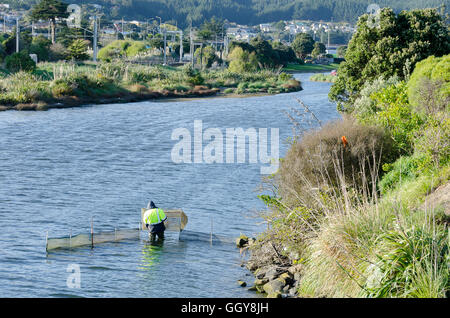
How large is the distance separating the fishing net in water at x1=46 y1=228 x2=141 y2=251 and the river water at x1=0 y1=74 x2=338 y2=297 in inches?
12.0

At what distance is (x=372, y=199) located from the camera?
12789 mm

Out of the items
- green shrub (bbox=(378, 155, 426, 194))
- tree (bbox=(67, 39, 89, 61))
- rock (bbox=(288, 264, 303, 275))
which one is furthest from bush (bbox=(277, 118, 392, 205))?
tree (bbox=(67, 39, 89, 61))

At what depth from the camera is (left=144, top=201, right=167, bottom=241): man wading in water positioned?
67.5 ft

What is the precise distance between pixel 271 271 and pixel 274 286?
108 centimetres

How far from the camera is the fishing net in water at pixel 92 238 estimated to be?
1941cm

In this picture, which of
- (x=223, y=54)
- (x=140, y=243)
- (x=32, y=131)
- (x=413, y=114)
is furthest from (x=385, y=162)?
(x=223, y=54)

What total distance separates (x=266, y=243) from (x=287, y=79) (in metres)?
84.3

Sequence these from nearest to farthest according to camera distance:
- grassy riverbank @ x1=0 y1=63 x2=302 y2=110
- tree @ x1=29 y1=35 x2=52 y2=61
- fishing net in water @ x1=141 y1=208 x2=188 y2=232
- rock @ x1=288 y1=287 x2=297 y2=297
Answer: rock @ x1=288 y1=287 x2=297 y2=297
fishing net in water @ x1=141 y1=208 x2=188 y2=232
grassy riverbank @ x1=0 y1=63 x2=302 y2=110
tree @ x1=29 y1=35 x2=52 y2=61

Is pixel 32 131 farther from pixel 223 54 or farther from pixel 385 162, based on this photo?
pixel 223 54

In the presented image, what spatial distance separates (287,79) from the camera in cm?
10062

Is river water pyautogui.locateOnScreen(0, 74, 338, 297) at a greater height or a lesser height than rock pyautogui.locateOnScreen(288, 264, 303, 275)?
lesser

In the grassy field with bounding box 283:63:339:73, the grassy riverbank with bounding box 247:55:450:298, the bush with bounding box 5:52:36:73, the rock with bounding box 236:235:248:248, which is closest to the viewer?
the grassy riverbank with bounding box 247:55:450:298

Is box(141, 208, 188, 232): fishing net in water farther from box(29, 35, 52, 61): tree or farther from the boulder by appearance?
box(29, 35, 52, 61): tree
